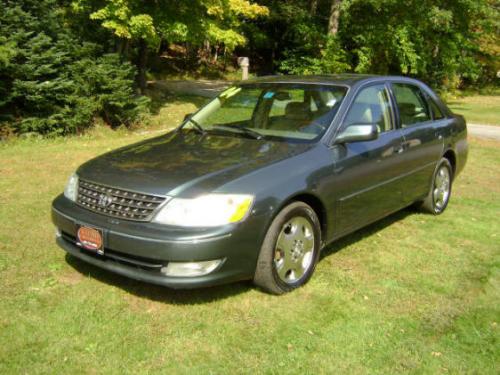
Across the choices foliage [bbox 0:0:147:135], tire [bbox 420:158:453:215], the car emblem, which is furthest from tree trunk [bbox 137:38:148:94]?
the car emblem

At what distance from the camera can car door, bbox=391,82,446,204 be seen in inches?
213

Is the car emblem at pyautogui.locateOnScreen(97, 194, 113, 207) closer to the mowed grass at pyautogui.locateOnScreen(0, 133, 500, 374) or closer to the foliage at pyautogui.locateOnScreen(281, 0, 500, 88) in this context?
the mowed grass at pyautogui.locateOnScreen(0, 133, 500, 374)

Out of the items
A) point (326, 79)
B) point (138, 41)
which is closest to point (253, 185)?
point (326, 79)

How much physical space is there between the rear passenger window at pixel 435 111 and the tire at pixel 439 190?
0.49 meters

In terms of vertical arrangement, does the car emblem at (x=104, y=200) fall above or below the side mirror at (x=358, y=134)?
below

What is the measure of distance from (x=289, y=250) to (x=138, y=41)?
14.0m

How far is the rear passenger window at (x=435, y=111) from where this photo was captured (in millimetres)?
6173

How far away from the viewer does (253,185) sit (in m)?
3.72

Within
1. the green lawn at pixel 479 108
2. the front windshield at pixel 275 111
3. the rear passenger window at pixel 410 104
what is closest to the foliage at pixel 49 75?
the front windshield at pixel 275 111

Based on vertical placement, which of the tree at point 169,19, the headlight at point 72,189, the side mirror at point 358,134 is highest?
the tree at point 169,19

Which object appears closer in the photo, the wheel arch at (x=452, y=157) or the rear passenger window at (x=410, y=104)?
the rear passenger window at (x=410, y=104)

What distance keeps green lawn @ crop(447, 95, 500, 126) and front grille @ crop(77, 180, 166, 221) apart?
16017mm

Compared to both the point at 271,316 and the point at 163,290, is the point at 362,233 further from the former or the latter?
the point at 163,290

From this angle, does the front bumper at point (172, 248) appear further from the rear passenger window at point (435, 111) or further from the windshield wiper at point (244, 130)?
the rear passenger window at point (435, 111)
